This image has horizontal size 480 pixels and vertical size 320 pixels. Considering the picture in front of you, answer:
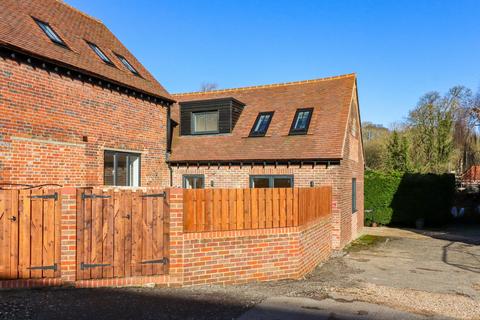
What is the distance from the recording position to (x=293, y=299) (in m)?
6.10

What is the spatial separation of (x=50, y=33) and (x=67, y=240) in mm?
7511

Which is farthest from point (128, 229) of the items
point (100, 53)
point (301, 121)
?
point (301, 121)

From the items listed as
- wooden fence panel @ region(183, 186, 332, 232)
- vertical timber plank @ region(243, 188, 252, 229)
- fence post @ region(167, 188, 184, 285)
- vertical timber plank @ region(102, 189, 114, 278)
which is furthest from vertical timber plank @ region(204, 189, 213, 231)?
vertical timber plank @ region(102, 189, 114, 278)

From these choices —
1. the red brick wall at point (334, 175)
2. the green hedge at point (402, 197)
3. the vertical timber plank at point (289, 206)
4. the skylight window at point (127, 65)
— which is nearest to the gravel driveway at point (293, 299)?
the vertical timber plank at point (289, 206)

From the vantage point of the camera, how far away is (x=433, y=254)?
1181 centimetres

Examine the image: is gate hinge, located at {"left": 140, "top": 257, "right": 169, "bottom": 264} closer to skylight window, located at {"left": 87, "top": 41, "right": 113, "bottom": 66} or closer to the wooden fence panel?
the wooden fence panel

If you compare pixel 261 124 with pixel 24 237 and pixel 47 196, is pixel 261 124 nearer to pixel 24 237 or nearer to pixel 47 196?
pixel 47 196

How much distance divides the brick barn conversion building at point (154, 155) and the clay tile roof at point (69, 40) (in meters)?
0.06

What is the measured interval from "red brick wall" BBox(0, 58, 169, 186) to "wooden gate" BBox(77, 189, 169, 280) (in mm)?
3742

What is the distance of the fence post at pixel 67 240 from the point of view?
20.7 feet

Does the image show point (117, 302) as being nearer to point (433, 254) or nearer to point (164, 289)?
point (164, 289)

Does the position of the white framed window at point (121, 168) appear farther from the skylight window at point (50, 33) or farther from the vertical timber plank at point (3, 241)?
the vertical timber plank at point (3, 241)

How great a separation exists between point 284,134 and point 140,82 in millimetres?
5545

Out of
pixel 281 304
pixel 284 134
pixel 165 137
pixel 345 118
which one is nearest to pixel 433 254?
pixel 345 118
